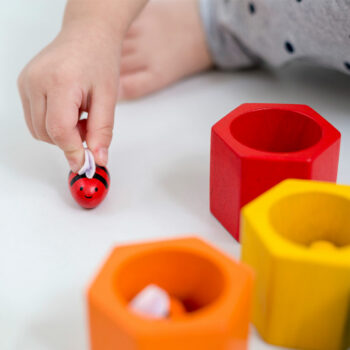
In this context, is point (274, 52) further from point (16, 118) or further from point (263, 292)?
point (263, 292)

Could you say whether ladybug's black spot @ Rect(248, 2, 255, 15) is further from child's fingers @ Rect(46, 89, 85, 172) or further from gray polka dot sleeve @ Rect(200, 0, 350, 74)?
child's fingers @ Rect(46, 89, 85, 172)

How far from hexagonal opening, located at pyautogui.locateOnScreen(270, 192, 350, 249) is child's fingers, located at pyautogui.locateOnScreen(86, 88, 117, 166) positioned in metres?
0.22

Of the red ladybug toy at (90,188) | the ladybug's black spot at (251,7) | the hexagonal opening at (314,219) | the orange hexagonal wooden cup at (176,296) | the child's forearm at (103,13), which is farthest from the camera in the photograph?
the ladybug's black spot at (251,7)

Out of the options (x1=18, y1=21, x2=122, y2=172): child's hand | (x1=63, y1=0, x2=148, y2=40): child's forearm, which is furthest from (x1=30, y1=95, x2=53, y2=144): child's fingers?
(x1=63, y1=0, x2=148, y2=40): child's forearm

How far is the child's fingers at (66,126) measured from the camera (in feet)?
2.06

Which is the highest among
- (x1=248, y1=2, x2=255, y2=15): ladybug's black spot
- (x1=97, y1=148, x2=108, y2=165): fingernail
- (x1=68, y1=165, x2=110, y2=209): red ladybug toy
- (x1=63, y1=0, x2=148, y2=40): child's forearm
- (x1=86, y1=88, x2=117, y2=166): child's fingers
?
(x1=63, y1=0, x2=148, y2=40): child's forearm

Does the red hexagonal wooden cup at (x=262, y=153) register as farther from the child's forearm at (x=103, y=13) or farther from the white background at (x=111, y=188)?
the child's forearm at (x=103, y=13)

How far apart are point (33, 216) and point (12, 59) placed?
400 millimetres

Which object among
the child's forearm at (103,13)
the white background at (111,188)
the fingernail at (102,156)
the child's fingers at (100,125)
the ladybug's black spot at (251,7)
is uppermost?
the child's forearm at (103,13)

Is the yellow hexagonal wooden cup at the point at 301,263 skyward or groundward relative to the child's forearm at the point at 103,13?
groundward

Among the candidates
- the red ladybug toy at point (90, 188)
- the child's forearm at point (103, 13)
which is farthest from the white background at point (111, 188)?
the child's forearm at point (103, 13)

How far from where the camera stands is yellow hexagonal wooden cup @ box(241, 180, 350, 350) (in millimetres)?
433

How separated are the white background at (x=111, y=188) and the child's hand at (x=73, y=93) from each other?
0.06 meters

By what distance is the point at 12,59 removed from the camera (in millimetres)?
962
